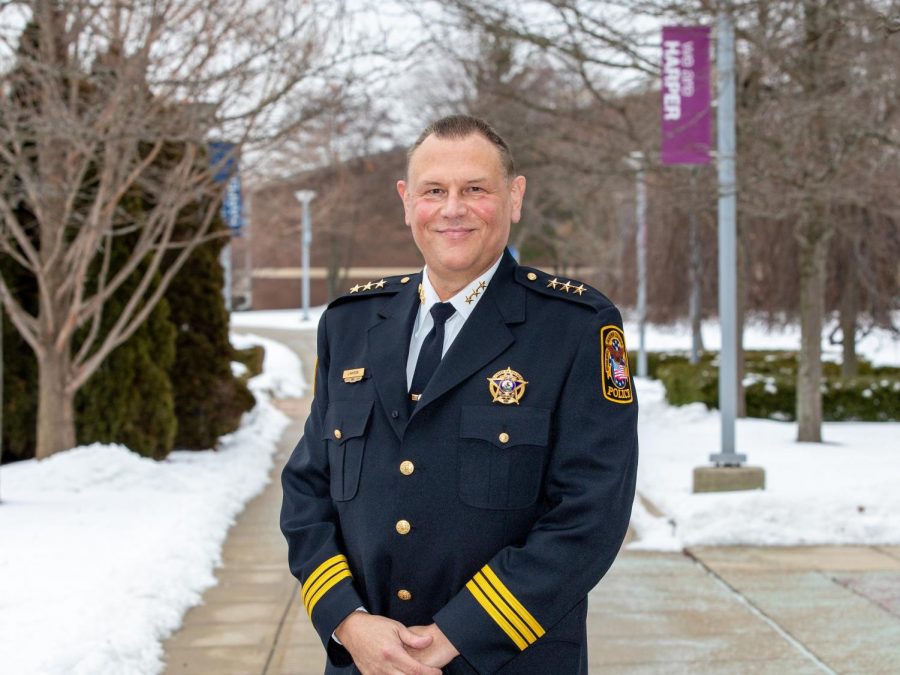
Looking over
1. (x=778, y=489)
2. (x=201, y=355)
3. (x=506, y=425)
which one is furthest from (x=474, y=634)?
(x=201, y=355)

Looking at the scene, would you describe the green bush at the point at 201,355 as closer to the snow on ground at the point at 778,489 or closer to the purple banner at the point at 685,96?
the snow on ground at the point at 778,489

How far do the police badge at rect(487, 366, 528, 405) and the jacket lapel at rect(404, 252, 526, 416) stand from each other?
0.13 ft

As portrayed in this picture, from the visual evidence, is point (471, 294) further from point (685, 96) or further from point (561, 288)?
point (685, 96)

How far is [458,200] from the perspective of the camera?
2.45 meters

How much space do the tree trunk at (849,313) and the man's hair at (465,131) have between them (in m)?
16.6

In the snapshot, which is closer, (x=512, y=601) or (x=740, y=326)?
(x=512, y=601)

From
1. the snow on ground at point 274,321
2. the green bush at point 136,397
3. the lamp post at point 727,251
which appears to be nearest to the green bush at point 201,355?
the green bush at point 136,397

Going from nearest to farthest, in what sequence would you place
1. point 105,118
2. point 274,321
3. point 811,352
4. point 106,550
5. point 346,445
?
point 346,445 < point 106,550 < point 105,118 < point 811,352 < point 274,321

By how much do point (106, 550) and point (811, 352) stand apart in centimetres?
805

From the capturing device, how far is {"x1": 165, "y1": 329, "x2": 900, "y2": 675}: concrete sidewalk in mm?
5406

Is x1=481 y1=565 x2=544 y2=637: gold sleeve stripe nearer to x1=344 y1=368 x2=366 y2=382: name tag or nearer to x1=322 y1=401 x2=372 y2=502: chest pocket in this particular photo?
x1=322 y1=401 x2=372 y2=502: chest pocket

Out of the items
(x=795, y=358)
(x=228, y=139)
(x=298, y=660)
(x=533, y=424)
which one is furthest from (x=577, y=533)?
(x=795, y=358)

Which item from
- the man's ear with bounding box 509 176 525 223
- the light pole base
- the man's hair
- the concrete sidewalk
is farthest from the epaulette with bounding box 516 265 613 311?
the light pole base

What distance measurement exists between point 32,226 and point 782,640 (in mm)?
7210
